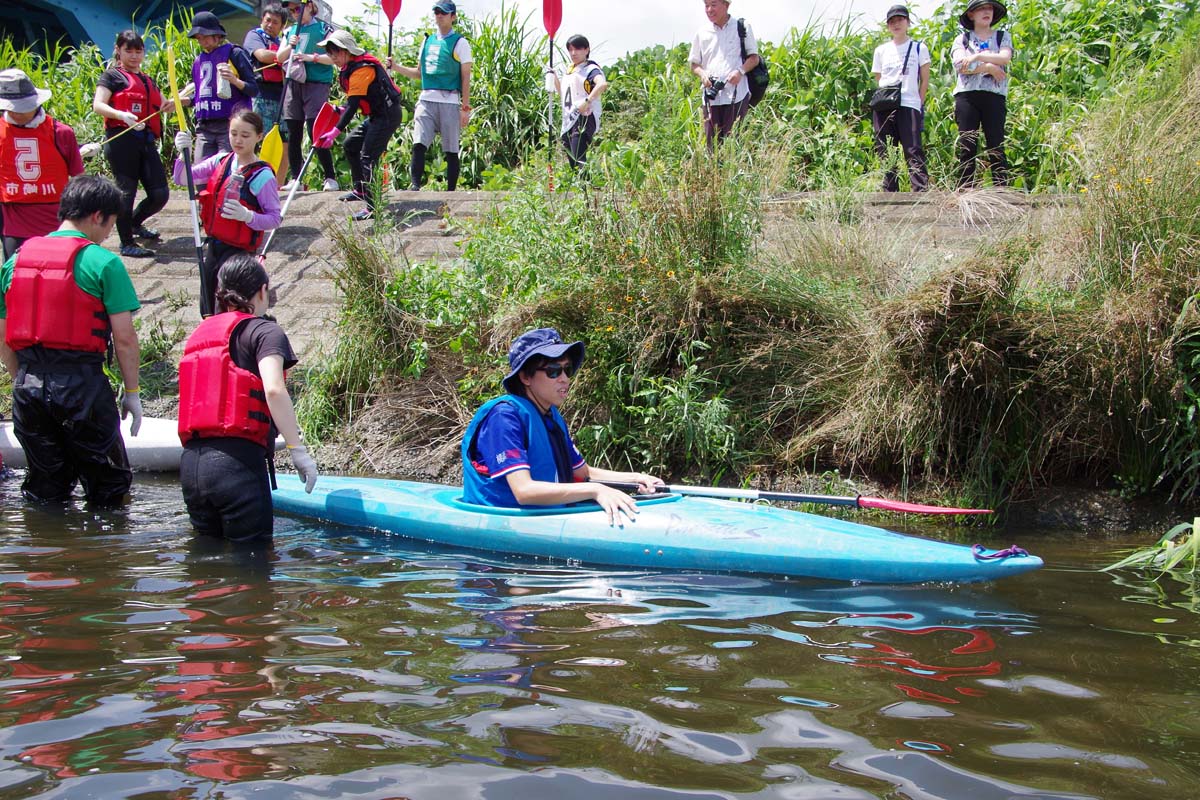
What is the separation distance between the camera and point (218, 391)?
437 cm

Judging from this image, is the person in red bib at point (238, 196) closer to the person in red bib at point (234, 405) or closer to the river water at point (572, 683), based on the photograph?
the person in red bib at point (234, 405)

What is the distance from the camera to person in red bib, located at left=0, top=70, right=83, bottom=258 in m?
6.74

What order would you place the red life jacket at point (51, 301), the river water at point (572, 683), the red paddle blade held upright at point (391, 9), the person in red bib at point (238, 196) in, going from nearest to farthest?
the river water at point (572, 683) < the red life jacket at point (51, 301) < the person in red bib at point (238, 196) < the red paddle blade held upright at point (391, 9)

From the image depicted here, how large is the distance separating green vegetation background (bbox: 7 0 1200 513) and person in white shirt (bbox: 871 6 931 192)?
12.9 inches

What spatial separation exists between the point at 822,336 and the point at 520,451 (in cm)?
218

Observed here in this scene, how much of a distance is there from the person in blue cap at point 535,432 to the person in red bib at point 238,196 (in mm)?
2499

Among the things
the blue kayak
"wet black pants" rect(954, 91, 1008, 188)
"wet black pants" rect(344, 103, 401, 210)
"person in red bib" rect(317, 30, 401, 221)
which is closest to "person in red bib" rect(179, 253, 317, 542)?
the blue kayak

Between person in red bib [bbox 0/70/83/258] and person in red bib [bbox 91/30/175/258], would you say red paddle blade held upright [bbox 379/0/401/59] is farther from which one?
person in red bib [bbox 0/70/83/258]

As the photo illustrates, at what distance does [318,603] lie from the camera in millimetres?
3764

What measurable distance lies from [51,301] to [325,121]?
158 inches

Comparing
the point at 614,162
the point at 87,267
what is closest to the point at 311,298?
the point at 614,162

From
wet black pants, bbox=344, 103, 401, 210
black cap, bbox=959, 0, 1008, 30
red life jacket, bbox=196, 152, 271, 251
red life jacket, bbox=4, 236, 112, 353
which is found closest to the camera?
red life jacket, bbox=4, 236, 112, 353

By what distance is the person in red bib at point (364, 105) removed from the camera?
27.8 feet

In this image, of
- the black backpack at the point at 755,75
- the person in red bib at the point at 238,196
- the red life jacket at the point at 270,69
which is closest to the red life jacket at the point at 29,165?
the person in red bib at the point at 238,196
